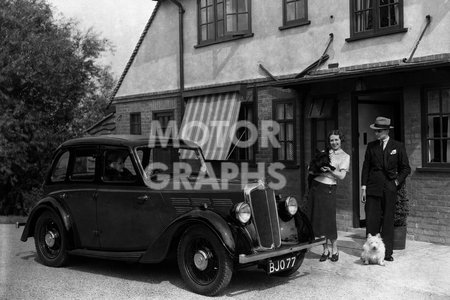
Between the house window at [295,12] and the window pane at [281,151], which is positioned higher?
the house window at [295,12]

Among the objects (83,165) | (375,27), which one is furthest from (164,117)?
(83,165)

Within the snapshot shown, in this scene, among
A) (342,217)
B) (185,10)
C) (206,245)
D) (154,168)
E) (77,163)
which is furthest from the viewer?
(185,10)

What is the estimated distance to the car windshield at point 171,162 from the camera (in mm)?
6962

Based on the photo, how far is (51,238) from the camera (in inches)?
298

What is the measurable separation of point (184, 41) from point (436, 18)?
6607mm

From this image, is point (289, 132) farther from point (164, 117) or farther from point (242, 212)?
point (242, 212)

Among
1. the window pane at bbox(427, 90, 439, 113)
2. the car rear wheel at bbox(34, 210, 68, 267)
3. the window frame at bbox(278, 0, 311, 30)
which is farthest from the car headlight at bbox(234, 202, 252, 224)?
the window frame at bbox(278, 0, 311, 30)

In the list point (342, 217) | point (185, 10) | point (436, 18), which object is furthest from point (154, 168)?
point (185, 10)

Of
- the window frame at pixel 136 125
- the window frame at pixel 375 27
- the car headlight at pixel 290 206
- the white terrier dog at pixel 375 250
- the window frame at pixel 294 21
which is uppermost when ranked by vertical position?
the window frame at pixel 294 21

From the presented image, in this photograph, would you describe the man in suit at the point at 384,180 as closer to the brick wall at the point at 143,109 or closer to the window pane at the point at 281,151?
the window pane at the point at 281,151

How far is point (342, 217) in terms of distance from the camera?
9.92 meters

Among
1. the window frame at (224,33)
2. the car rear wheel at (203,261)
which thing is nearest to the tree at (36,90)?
the window frame at (224,33)

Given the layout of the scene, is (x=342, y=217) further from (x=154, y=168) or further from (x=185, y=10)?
(x=185, y=10)

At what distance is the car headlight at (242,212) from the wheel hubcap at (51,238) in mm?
3068
